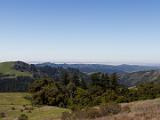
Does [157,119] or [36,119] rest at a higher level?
[157,119]

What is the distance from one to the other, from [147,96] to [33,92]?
36.1 metres

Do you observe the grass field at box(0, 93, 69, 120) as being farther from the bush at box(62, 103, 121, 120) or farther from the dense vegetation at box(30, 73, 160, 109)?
the dense vegetation at box(30, 73, 160, 109)

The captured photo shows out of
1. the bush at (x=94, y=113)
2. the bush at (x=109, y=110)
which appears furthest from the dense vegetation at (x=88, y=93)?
Answer: the bush at (x=94, y=113)

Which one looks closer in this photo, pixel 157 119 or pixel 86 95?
pixel 157 119

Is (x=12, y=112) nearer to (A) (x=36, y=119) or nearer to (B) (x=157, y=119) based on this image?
(A) (x=36, y=119)

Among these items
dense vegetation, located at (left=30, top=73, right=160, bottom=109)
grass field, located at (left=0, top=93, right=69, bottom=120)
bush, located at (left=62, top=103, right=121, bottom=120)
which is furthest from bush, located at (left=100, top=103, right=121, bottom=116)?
dense vegetation, located at (left=30, top=73, right=160, bottom=109)

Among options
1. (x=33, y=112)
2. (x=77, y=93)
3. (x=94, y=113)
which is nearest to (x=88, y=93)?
(x=77, y=93)

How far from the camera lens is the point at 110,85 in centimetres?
12662

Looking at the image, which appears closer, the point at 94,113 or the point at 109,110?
the point at 94,113

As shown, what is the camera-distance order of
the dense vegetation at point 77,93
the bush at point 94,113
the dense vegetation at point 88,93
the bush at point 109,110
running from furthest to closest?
the dense vegetation at point 88,93, the dense vegetation at point 77,93, the bush at point 109,110, the bush at point 94,113

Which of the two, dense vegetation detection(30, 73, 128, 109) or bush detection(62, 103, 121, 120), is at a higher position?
bush detection(62, 103, 121, 120)

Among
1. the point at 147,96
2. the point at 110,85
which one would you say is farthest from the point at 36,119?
the point at 110,85

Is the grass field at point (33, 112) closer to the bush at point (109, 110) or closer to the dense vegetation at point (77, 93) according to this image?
the bush at point (109, 110)

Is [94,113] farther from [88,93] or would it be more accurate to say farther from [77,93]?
[77,93]
